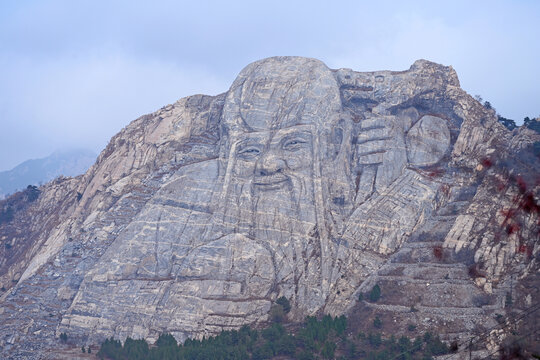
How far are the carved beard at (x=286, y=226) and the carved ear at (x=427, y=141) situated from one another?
24.4ft

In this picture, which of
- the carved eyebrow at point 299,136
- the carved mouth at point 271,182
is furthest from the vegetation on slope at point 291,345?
the carved eyebrow at point 299,136

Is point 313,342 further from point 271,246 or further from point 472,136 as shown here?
point 472,136

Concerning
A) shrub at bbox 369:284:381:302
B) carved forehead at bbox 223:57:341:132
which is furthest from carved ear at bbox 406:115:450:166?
shrub at bbox 369:284:381:302

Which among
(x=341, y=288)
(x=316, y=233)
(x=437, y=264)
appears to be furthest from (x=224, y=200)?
(x=437, y=264)

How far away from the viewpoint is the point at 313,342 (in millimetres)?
44344

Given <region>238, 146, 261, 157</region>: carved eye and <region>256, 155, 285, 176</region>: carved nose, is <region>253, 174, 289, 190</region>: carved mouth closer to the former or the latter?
<region>256, 155, 285, 176</region>: carved nose

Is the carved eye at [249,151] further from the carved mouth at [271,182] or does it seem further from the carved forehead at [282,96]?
the carved mouth at [271,182]

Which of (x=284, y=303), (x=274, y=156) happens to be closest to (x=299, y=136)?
(x=274, y=156)

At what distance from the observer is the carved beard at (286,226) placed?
49031mm

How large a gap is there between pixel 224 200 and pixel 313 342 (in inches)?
488

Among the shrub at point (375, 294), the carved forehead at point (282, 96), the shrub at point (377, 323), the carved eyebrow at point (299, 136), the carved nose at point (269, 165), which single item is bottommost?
the shrub at point (377, 323)

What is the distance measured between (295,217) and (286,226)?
816 millimetres

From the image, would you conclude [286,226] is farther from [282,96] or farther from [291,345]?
[282,96]

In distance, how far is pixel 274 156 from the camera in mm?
52844
